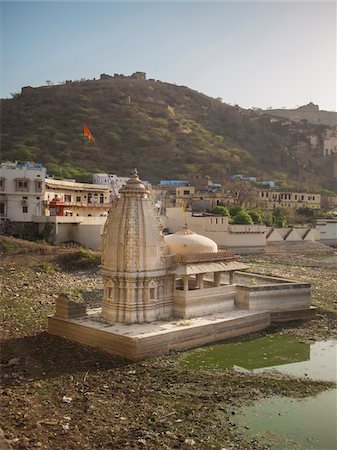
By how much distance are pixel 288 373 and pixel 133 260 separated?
545 centimetres

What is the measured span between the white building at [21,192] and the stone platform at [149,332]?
54.2 ft

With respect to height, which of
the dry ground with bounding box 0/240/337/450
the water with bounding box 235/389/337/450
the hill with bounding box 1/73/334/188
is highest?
the hill with bounding box 1/73/334/188

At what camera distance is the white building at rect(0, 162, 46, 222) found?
32344 mm

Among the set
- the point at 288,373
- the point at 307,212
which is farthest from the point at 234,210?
the point at 288,373

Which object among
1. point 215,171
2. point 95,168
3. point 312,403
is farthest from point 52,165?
point 312,403

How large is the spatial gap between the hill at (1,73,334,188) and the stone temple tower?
3399 centimetres

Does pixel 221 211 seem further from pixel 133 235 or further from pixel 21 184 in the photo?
pixel 133 235

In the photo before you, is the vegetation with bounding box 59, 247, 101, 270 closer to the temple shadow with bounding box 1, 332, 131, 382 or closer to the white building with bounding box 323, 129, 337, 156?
the temple shadow with bounding box 1, 332, 131, 382

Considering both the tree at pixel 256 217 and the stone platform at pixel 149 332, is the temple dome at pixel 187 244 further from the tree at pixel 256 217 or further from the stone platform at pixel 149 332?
the tree at pixel 256 217

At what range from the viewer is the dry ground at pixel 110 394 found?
9969 millimetres

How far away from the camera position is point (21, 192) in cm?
3262

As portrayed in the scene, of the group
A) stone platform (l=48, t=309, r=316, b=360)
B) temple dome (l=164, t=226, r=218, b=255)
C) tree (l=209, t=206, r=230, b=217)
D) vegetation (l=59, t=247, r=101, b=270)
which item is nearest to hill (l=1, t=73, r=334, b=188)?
tree (l=209, t=206, r=230, b=217)

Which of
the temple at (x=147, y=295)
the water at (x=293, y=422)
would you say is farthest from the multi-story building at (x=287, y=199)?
the water at (x=293, y=422)

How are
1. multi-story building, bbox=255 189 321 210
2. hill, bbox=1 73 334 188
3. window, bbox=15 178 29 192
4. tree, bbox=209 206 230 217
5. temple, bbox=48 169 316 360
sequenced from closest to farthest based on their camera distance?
temple, bbox=48 169 316 360 → window, bbox=15 178 29 192 → tree, bbox=209 206 230 217 → multi-story building, bbox=255 189 321 210 → hill, bbox=1 73 334 188
